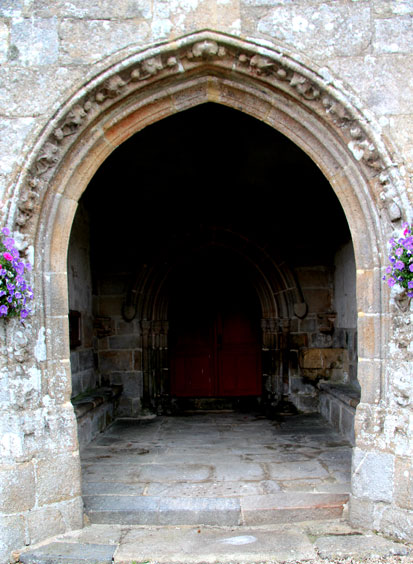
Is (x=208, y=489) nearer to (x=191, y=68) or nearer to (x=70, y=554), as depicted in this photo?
(x=70, y=554)

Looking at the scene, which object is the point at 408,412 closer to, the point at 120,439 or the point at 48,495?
the point at 48,495

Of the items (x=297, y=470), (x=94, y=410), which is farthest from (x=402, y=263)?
(x=94, y=410)

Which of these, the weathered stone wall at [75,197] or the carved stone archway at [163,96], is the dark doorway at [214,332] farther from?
the weathered stone wall at [75,197]

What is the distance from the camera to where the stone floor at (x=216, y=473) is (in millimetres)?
3201

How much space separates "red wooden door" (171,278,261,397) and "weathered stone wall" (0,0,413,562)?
11.2 feet

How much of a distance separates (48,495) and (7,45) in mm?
2779

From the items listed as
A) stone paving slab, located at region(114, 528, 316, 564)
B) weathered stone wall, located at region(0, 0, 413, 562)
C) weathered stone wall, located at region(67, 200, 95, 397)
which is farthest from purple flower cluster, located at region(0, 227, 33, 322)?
weathered stone wall, located at region(67, 200, 95, 397)

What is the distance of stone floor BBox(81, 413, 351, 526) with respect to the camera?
3.20 metres

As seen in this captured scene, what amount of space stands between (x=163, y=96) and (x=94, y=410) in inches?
120

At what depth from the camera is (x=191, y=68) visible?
3.23 meters

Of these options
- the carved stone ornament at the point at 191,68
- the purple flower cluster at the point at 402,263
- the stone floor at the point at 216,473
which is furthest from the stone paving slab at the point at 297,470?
the carved stone ornament at the point at 191,68

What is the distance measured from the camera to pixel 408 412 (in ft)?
9.68

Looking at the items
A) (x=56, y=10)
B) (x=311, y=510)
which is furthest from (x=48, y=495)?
(x=56, y=10)

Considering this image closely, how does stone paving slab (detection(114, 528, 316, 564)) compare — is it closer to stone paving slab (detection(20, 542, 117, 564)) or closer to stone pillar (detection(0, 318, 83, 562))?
stone paving slab (detection(20, 542, 117, 564))
